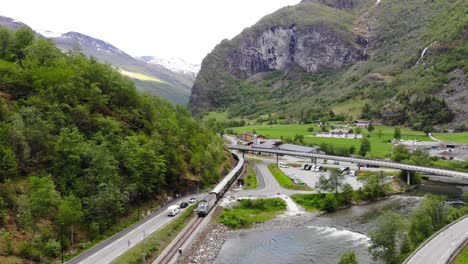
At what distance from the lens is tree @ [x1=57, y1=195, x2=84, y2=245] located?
49.9 meters

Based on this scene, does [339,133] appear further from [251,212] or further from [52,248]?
[52,248]

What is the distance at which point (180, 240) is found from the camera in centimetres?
6038

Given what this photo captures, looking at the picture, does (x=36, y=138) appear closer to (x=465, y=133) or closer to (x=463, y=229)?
(x=463, y=229)

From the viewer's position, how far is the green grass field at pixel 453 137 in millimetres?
156625

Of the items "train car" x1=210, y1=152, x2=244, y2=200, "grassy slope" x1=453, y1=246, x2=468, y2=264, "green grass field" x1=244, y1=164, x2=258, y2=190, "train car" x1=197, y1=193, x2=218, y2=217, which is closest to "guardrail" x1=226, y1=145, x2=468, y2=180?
"green grass field" x1=244, y1=164, x2=258, y2=190

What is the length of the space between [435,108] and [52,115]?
607ft

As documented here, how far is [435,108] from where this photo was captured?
197250 mm

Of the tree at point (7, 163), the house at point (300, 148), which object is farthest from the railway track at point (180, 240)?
the house at point (300, 148)

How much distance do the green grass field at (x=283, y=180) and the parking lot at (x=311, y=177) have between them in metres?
2.71

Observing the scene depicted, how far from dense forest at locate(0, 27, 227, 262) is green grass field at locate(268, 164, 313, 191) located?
61.4 feet

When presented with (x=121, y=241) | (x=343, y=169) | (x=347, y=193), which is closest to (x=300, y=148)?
(x=343, y=169)

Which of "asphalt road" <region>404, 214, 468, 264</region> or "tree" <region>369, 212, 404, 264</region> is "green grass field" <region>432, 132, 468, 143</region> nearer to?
"asphalt road" <region>404, 214, 468, 264</region>

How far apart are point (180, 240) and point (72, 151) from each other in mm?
21366

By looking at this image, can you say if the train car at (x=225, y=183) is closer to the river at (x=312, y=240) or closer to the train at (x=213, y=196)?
the train at (x=213, y=196)
